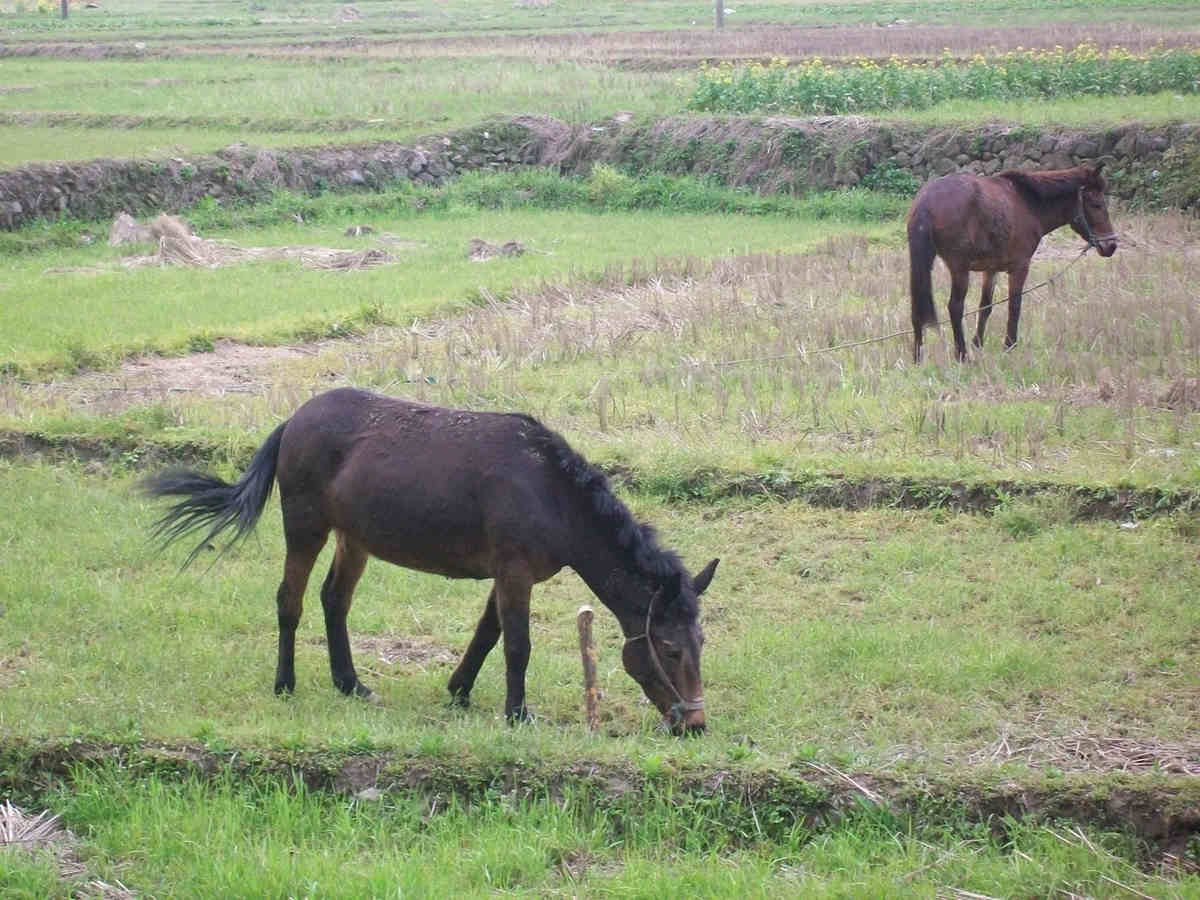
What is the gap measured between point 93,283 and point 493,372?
7.88 metres

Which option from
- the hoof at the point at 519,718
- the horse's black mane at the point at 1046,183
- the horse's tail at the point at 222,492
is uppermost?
the horse's black mane at the point at 1046,183

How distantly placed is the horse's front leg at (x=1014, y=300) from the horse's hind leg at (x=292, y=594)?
32.6 feet

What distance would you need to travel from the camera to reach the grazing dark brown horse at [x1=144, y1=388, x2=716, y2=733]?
7250mm

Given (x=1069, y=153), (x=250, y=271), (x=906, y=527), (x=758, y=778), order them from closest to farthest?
(x=758, y=778), (x=906, y=527), (x=250, y=271), (x=1069, y=153)

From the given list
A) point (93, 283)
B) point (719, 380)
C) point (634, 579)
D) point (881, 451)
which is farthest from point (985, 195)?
point (93, 283)

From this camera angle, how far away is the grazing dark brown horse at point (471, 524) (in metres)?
7.25

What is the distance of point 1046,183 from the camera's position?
16281mm

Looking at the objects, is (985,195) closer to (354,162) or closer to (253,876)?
(253,876)

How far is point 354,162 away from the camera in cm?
2767

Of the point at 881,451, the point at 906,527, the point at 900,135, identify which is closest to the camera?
the point at 906,527

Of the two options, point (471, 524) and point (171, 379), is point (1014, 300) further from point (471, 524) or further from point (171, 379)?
point (471, 524)

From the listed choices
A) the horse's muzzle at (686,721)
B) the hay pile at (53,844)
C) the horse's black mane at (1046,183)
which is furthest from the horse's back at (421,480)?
the horse's black mane at (1046,183)

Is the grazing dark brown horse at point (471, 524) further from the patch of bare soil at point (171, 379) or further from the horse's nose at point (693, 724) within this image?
Answer: the patch of bare soil at point (171, 379)

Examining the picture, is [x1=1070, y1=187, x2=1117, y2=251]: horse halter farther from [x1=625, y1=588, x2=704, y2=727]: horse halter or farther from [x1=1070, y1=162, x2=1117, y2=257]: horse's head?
[x1=625, y1=588, x2=704, y2=727]: horse halter
